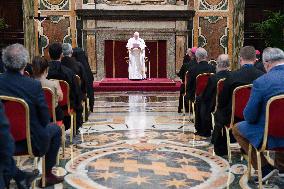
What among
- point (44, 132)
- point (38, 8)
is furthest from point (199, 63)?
point (38, 8)

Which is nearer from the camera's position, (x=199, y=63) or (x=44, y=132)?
(x=44, y=132)

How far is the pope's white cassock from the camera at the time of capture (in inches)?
482

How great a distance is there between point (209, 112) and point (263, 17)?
31.6 feet

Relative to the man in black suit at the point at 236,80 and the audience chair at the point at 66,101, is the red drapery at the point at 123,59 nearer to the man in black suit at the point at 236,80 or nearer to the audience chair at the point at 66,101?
the audience chair at the point at 66,101

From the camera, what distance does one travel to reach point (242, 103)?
13.9 ft

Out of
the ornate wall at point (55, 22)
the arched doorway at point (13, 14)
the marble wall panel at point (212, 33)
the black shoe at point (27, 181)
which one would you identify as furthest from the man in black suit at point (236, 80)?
the arched doorway at point (13, 14)

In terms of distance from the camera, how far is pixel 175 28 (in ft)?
43.0

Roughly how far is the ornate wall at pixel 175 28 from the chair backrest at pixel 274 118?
385 inches

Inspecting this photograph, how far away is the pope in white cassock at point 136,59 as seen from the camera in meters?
12.2

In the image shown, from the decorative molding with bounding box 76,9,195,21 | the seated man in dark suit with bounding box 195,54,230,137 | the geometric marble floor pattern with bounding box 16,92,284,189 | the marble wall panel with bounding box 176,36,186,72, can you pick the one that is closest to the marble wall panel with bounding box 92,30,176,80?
the marble wall panel with bounding box 176,36,186,72

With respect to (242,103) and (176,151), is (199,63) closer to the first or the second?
(176,151)

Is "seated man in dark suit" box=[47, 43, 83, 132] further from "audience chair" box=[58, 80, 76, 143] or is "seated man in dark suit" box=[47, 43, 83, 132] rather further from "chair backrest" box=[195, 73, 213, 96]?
"chair backrest" box=[195, 73, 213, 96]

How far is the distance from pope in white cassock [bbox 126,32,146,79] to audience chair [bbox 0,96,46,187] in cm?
900

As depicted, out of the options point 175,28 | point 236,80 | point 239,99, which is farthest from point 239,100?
point 175,28
